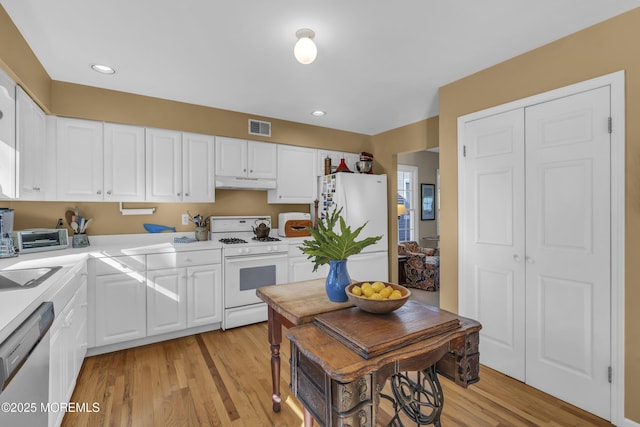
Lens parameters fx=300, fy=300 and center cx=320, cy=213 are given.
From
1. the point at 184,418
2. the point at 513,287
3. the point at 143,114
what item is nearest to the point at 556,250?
the point at 513,287

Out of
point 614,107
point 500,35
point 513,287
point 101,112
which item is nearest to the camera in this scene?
point 614,107

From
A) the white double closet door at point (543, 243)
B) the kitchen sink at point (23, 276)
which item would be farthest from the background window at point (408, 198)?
the kitchen sink at point (23, 276)

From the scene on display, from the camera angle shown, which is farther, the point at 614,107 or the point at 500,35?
the point at 500,35

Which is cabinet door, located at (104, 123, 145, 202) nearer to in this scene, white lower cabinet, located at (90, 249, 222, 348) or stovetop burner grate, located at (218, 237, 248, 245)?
white lower cabinet, located at (90, 249, 222, 348)

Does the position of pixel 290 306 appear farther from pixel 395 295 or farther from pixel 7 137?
pixel 7 137

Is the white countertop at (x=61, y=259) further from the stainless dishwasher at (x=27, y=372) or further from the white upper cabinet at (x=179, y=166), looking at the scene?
the white upper cabinet at (x=179, y=166)

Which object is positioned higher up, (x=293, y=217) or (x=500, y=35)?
(x=500, y=35)

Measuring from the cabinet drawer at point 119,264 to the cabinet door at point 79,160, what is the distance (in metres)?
0.65

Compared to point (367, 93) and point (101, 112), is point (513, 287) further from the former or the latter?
point (101, 112)

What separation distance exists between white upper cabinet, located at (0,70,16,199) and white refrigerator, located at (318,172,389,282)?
9.09 feet

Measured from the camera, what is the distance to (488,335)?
8.03 feet

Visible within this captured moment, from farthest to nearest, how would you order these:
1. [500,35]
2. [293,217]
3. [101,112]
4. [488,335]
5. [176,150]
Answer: [293,217] < [176,150] < [101,112] < [488,335] < [500,35]

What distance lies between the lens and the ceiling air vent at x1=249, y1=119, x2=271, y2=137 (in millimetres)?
3598

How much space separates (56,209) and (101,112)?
1024 millimetres
